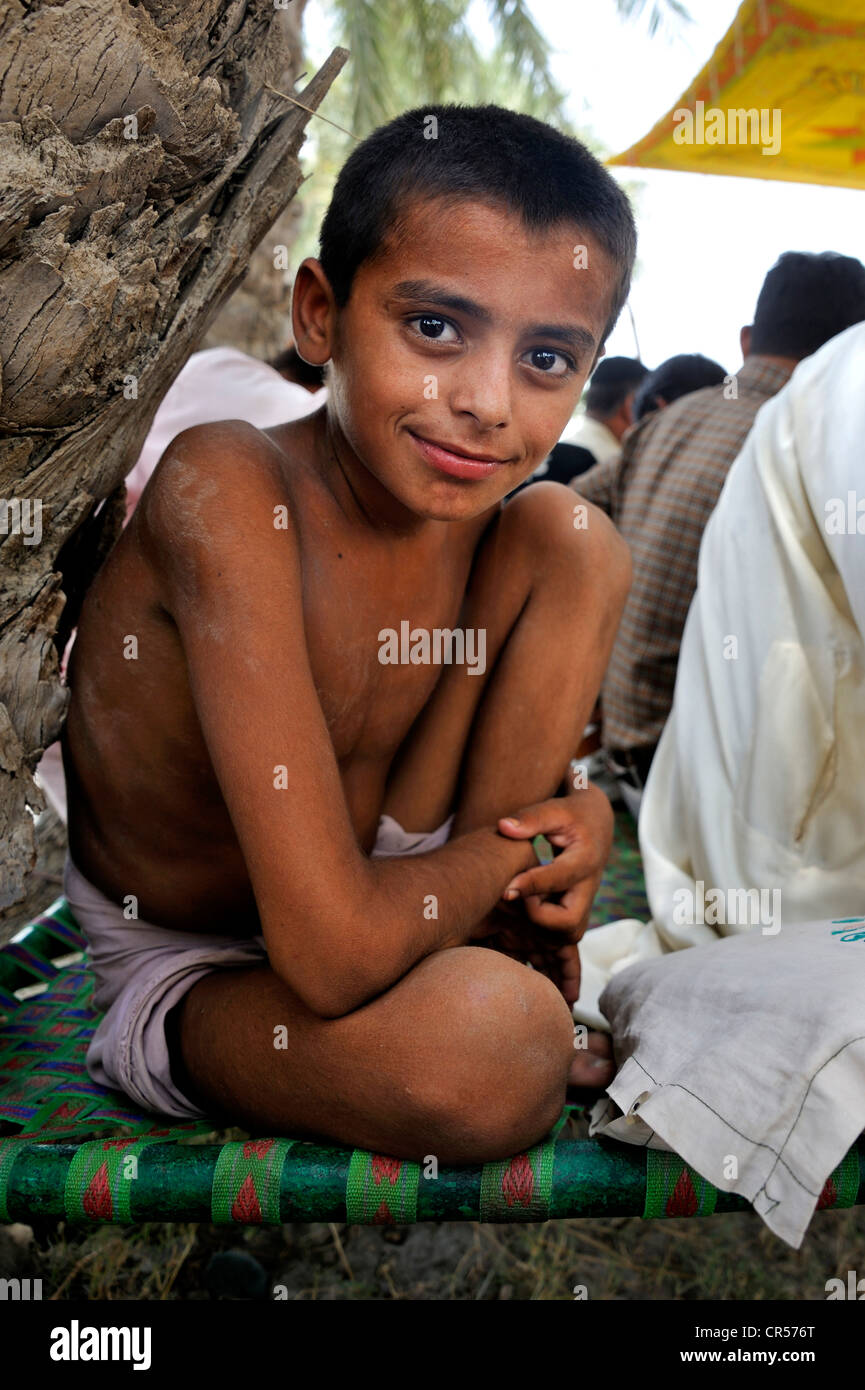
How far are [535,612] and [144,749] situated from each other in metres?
0.56

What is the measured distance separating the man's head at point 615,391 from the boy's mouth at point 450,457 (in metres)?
3.40

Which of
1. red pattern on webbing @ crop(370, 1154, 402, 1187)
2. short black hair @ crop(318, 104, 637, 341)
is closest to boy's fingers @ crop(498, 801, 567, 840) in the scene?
red pattern on webbing @ crop(370, 1154, 402, 1187)

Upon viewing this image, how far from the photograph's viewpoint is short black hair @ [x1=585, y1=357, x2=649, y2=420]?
4.55 m

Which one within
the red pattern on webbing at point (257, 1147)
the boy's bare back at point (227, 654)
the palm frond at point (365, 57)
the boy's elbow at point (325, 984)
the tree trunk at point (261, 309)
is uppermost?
the palm frond at point (365, 57)

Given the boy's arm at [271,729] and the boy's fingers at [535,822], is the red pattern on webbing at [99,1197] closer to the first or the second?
the boy's arm at [271,729]

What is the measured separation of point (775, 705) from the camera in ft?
5.71

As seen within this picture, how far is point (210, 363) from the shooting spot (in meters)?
2.76

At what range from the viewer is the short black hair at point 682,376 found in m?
3.80

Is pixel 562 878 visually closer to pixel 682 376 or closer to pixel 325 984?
pixel 325 984

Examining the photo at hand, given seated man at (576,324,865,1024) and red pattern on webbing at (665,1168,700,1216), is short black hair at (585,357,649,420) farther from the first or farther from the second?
red pattern on webbing at (665,1168,700,1216)

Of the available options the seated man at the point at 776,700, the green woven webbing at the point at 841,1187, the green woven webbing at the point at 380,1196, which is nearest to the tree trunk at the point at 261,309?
the seated man at the point at 776,700
